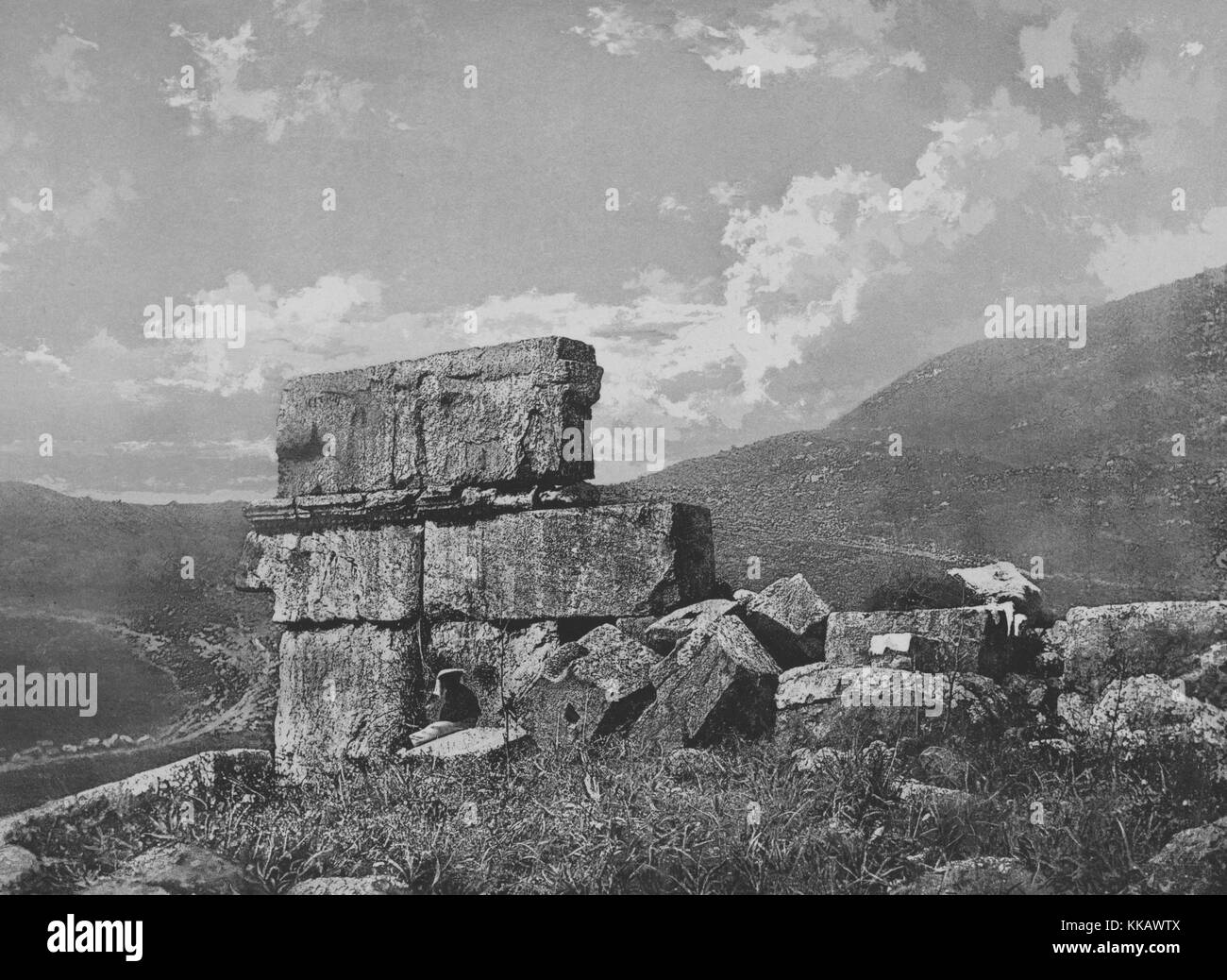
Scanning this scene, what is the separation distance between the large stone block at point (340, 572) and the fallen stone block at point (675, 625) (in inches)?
55.4

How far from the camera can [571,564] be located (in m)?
5.67

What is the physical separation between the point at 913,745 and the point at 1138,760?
0.97 metres

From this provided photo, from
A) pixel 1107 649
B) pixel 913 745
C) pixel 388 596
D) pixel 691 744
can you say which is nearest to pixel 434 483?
pixel 388 596

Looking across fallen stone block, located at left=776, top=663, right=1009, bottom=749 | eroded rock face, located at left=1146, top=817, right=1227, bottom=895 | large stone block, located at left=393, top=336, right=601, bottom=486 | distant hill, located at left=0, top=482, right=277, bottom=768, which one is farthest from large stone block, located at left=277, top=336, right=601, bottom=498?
eroded rock face, located at left=1146, top=817, right=1227, bottom=895

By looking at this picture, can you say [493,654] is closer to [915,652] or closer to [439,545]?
[439,545]

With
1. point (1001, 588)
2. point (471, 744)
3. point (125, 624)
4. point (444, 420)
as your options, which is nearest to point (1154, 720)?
point (1001, 588)

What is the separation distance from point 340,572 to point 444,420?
109 centimetres

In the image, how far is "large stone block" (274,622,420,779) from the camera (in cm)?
584

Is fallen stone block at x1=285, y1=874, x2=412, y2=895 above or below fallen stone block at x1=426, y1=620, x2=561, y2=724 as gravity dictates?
below

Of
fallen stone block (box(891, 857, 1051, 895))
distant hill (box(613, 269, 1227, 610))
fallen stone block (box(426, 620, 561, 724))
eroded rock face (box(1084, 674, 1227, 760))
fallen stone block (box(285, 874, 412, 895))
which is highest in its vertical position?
distant hill (box(613, 269, 1227, 610))

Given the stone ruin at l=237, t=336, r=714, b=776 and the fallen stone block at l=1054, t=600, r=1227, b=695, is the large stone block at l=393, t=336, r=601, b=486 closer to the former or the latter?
the stone ruin at l=237, t=336, r=714, b=776

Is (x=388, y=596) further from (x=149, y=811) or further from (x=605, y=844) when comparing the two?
(x=605, y=844)

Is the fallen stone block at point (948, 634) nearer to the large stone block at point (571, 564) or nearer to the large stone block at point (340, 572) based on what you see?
the large stone block at point (571, 564)

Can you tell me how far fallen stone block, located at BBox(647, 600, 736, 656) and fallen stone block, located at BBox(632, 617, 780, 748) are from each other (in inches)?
9.5
